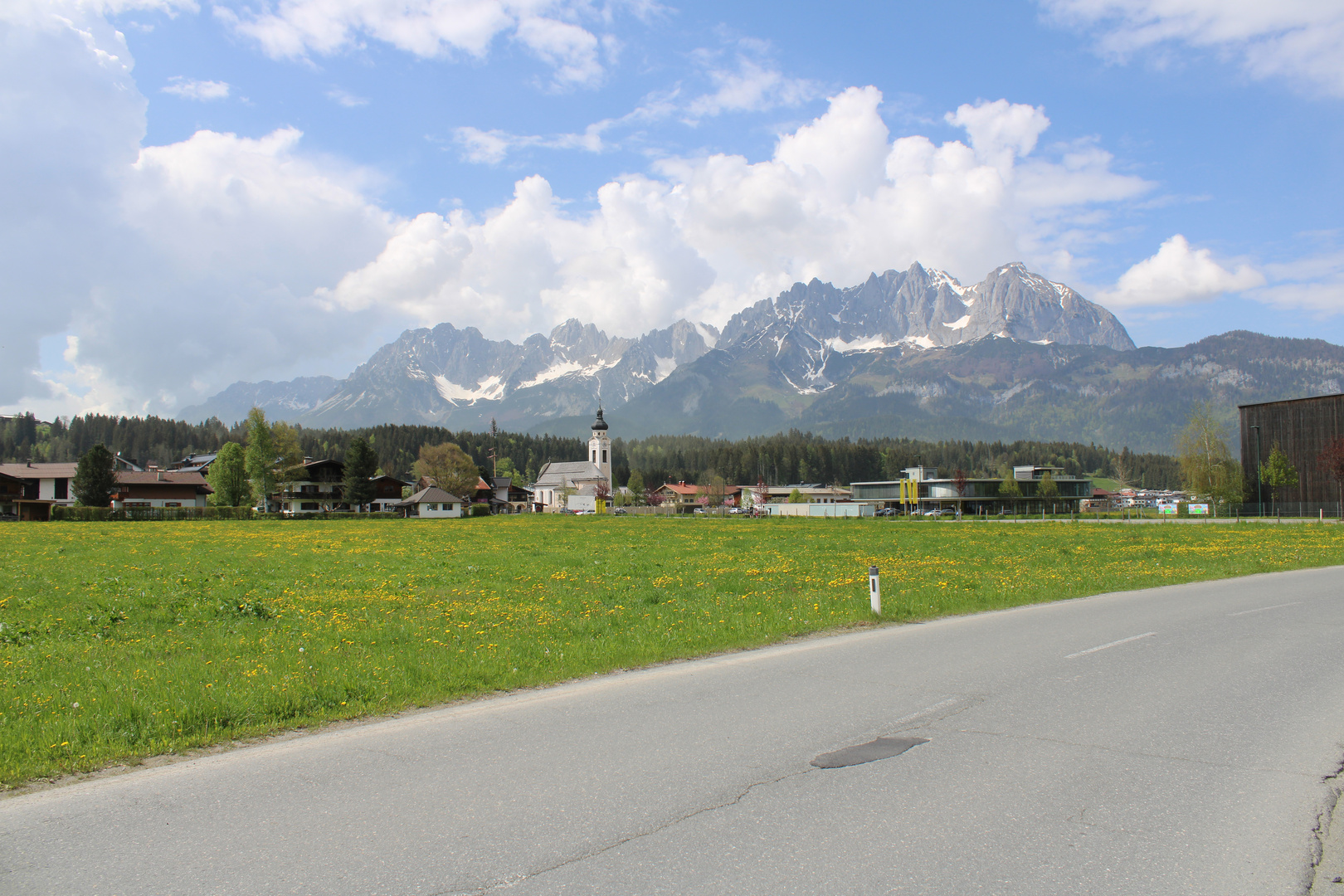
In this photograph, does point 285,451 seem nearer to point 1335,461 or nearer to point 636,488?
point 636,488

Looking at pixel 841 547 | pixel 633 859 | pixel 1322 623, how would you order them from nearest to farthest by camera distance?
pixel 633 859 → pixel 1322 623 → pixel 841 547

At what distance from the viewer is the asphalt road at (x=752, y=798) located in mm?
4988

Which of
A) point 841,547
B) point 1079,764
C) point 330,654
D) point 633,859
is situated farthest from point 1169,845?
point 841,547

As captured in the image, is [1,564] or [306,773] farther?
[1,564]

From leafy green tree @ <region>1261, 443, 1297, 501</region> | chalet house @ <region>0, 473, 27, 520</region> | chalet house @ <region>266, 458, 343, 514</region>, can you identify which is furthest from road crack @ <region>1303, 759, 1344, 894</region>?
chalet house @ <region>266, 458, 343, 514</region>

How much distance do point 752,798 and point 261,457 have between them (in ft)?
371

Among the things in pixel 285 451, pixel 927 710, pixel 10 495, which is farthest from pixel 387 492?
pixel 927 710

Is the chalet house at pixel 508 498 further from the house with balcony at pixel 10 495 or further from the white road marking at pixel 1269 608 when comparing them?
the white road marking at pixel 1269 608

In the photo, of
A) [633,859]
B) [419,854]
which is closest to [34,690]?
[419,854]

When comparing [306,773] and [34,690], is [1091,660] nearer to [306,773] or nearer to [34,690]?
[306,773]

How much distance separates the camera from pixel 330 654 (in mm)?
11852

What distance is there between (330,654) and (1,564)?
2330cm

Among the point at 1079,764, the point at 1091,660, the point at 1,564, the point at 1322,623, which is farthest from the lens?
the point at 1,564

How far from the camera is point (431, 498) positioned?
116812 mm
